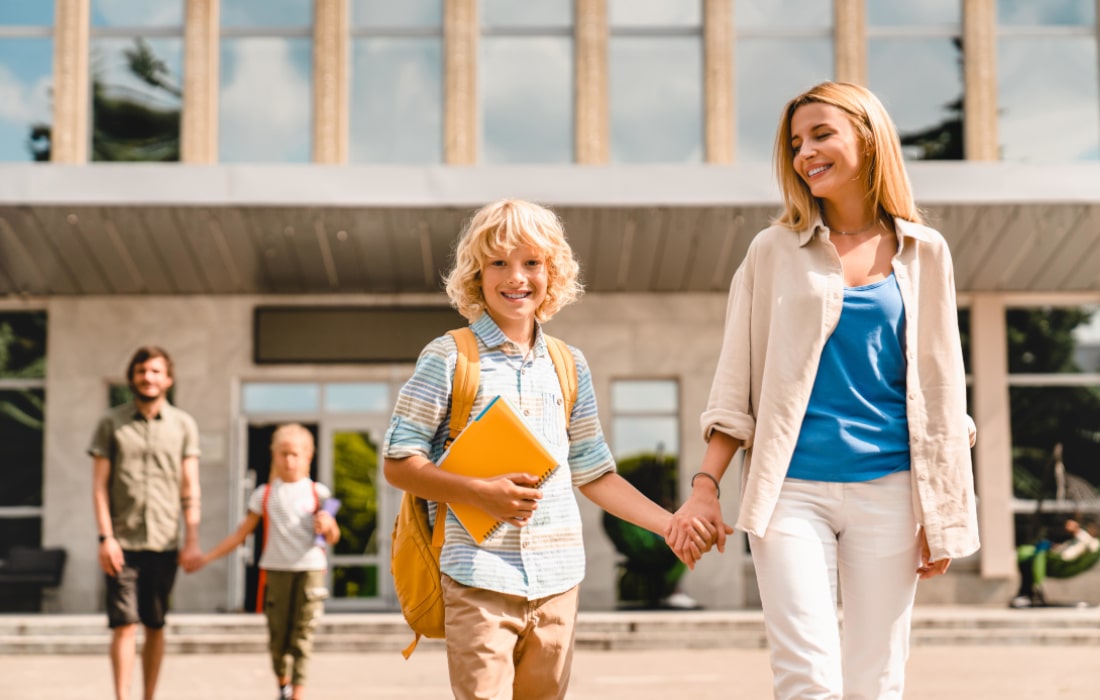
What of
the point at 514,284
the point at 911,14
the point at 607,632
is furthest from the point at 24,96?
the point at 514,284

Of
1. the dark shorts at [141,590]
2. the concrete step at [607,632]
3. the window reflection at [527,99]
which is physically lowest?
the concrete step at [607,632]

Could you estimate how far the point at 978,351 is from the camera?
58.5 feet

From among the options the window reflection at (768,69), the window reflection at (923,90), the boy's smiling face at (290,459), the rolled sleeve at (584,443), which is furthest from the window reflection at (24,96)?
the rolled sleeve at (584,443)

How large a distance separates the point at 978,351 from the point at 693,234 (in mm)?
4198

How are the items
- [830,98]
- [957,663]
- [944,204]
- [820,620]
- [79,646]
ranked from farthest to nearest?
[944,204] < [79,646] < [957,663] < [830,98] < [820,620]

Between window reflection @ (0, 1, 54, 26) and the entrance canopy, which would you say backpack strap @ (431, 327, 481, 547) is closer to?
the entrance canopy

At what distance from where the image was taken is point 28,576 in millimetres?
16875

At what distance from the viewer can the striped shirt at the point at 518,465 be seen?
139 inches

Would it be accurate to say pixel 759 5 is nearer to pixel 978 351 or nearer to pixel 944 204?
pixel 944 204

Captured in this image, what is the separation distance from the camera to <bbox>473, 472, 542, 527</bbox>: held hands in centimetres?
346

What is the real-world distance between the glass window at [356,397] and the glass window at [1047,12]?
9.12 metres

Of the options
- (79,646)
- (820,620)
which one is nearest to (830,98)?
(820,620)

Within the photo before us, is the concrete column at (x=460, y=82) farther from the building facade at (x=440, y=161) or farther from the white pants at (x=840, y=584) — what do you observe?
the white pants at (x=840, y=584)

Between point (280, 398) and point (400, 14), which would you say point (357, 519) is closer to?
point (280, 398)
